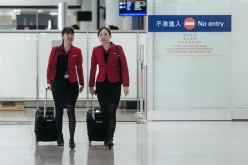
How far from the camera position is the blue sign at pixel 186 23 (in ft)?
51.7

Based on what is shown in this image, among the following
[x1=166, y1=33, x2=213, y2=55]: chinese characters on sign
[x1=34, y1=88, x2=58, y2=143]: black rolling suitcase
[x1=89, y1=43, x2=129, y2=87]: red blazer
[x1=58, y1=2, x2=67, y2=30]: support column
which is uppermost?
[x1=58, y1=2, x2=67, y2=30]: support column

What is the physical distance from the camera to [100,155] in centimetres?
977

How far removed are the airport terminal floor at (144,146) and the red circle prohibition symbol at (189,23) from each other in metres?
2.04

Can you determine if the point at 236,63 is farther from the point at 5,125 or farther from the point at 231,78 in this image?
the point at 5,125

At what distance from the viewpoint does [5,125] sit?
1474cm

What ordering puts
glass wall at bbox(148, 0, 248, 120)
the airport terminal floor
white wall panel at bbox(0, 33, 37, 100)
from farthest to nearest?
1. white wall panel at bbox(0, 33, 37, 100)
2. glass wall at bbox(148, 0, 248, 120)
3. the airport terminal floor

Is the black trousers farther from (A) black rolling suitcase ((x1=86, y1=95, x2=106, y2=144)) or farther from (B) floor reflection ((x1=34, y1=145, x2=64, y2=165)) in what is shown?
(B) floor reflection ((x1=34, y1=145, x2=64, y2=165))

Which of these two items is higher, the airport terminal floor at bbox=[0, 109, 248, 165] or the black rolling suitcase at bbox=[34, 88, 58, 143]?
the black rolling suitcase at bbox=[34, 88, 58, 143]

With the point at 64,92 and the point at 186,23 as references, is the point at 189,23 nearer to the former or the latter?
the point at 186,23

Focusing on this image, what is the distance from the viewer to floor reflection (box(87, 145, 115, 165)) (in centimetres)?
903

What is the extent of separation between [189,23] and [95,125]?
218 inches

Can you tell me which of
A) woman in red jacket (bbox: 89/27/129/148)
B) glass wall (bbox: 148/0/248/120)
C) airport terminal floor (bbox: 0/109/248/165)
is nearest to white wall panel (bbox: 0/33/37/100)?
airport terminal floor (bbox: 0/109/248/165)

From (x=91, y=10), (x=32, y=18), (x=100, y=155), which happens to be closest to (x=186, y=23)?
(x=100, y=155)

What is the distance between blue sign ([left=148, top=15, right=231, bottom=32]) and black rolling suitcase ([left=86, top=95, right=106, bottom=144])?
5150mm
